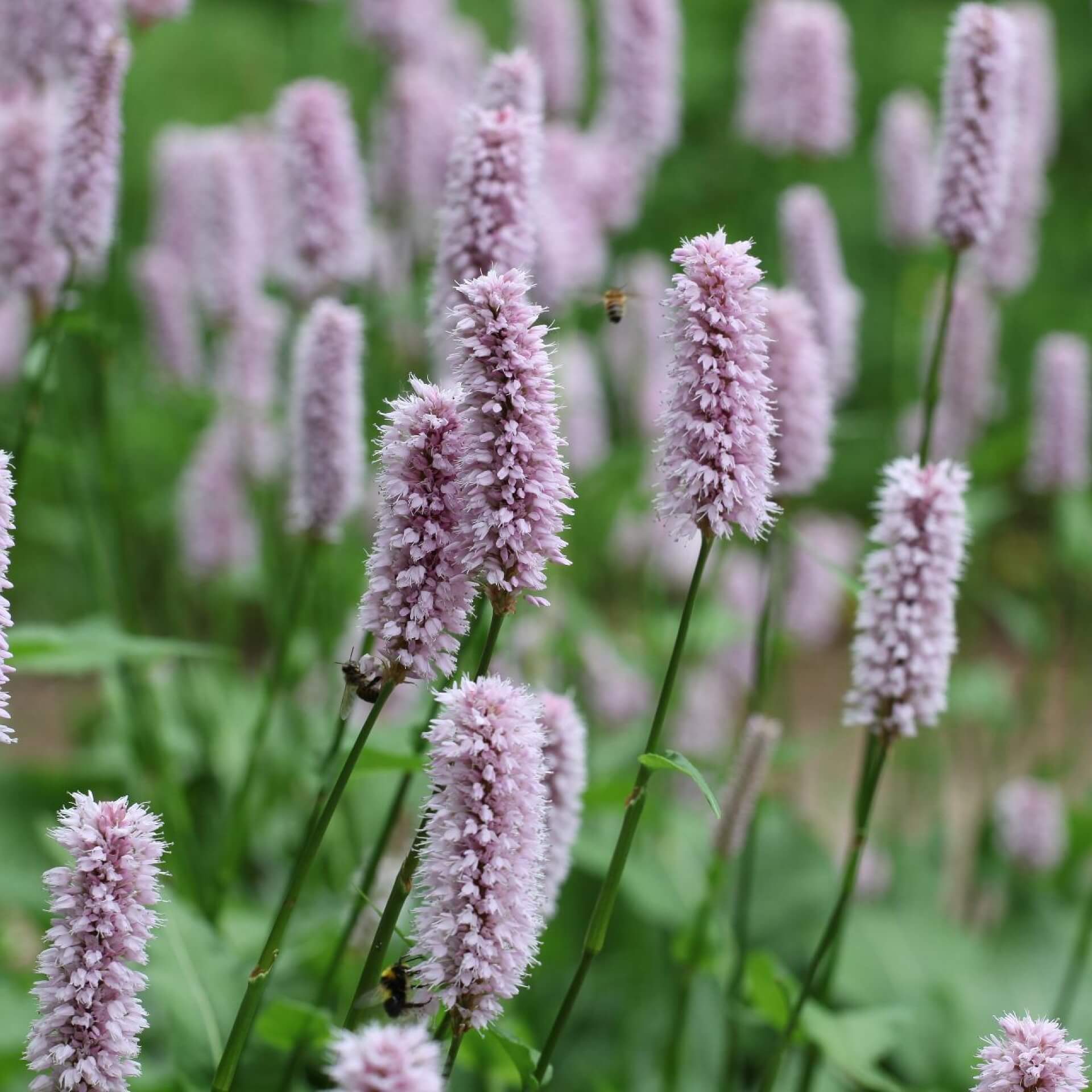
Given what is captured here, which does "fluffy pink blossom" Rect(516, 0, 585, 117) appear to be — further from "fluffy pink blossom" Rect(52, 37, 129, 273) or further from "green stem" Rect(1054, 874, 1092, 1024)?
"green stem" Rect(1054, 874, 1092, 1024)

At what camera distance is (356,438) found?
206 cm

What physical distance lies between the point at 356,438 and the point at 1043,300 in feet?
14.6

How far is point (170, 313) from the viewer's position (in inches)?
→ 147

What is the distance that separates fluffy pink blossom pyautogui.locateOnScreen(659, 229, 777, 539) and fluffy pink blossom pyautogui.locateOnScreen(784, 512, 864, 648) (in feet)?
5.16

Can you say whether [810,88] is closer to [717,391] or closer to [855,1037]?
[855,1037]

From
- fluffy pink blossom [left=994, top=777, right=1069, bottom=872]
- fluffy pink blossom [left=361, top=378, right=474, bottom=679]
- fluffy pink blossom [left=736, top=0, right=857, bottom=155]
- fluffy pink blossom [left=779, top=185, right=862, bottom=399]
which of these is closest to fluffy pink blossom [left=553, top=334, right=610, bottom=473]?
fluffy pink blossom [left=736, top=0, right=857, bottom=155]

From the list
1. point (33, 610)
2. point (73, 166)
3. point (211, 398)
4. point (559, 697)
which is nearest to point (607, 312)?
point (559, 697)

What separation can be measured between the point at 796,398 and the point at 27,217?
113cm

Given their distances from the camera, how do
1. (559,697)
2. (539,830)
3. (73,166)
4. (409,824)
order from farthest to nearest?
(409,824) < (73,166) < (559,697) < (539,830)

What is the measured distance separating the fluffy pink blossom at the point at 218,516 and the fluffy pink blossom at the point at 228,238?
42 centimetres

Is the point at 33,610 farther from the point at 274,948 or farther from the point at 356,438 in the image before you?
the point at 274,948

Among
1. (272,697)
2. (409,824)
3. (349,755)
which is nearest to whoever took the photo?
(349,755)

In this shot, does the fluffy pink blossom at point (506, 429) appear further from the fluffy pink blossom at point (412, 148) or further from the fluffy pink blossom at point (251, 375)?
the fluffy pink blossom at point (251, 375)

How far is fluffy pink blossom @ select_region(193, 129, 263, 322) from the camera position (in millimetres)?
3207
